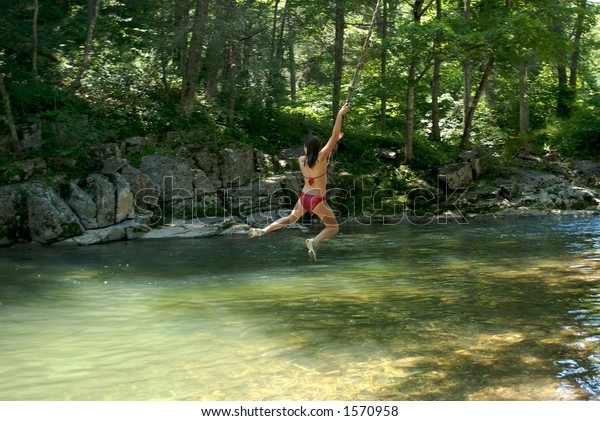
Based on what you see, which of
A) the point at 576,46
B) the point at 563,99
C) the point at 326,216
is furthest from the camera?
the point at 563,99

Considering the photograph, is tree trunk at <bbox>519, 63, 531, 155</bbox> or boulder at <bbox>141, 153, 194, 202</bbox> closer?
boulder at <bbox>141, 153, 194, 202</bbox>

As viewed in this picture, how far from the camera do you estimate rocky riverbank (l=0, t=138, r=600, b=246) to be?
59.5 ft

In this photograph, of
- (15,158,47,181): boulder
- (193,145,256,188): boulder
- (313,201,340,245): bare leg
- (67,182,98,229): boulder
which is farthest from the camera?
(193,145,256,188): boulder

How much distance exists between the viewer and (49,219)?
17844mm

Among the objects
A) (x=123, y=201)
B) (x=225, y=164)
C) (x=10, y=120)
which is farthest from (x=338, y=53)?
(x=10, y=120)

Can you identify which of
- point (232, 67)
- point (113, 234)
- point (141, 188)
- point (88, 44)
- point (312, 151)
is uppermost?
point (88, 44)

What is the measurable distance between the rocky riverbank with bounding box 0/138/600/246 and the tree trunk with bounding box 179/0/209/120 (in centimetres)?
246

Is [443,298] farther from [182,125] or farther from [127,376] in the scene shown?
[182,125]

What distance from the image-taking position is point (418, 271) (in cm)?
1196

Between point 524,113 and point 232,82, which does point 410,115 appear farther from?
point 524,113

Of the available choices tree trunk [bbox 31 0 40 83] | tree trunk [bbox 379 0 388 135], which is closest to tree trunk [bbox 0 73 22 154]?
tree trunk [bbox 31 0 40 83]

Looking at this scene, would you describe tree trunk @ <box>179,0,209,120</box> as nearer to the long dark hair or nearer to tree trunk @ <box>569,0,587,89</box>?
the long dark hair

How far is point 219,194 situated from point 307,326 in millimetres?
14316

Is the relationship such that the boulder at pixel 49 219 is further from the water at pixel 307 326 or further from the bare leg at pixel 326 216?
the bare leg at pixel 326 216
